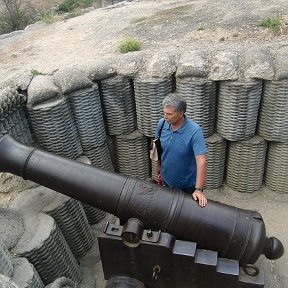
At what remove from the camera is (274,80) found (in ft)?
16.7

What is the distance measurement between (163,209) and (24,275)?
4.43 ft

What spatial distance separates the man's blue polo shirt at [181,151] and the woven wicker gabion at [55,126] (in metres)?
1.47

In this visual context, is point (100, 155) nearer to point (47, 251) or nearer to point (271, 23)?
point (47, 251)

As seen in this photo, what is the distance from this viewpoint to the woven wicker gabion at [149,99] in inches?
209

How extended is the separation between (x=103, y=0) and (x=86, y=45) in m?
7.82

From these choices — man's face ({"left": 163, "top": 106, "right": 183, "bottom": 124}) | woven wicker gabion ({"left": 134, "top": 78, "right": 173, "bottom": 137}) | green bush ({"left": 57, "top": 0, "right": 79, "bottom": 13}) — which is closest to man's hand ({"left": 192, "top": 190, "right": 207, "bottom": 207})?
man's face ({"left": 163, "top": 106, "right": 183, "bottom": 124})

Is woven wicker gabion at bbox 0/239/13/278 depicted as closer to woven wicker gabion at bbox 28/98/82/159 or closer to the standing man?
the standing man

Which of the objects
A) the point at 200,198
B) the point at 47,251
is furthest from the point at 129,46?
the point at 47,251

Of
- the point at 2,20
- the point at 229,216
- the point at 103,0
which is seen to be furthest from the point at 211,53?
the point at 2,20

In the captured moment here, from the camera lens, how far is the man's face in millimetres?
3682

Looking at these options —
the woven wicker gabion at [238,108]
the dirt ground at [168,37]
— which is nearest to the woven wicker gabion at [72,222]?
the dirt ground at [168,37]

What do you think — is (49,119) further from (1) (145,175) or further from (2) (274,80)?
(2) (274,80)

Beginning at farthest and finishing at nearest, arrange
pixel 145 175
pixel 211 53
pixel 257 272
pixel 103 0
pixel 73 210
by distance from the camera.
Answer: pixel 103 0
pixel 145 175
pixel 211 53
pixel 73 210
pixel 257 272

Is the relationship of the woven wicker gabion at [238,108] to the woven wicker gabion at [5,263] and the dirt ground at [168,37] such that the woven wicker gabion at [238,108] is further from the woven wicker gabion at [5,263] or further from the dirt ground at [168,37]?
the woven wicker gabion at [5,263]
